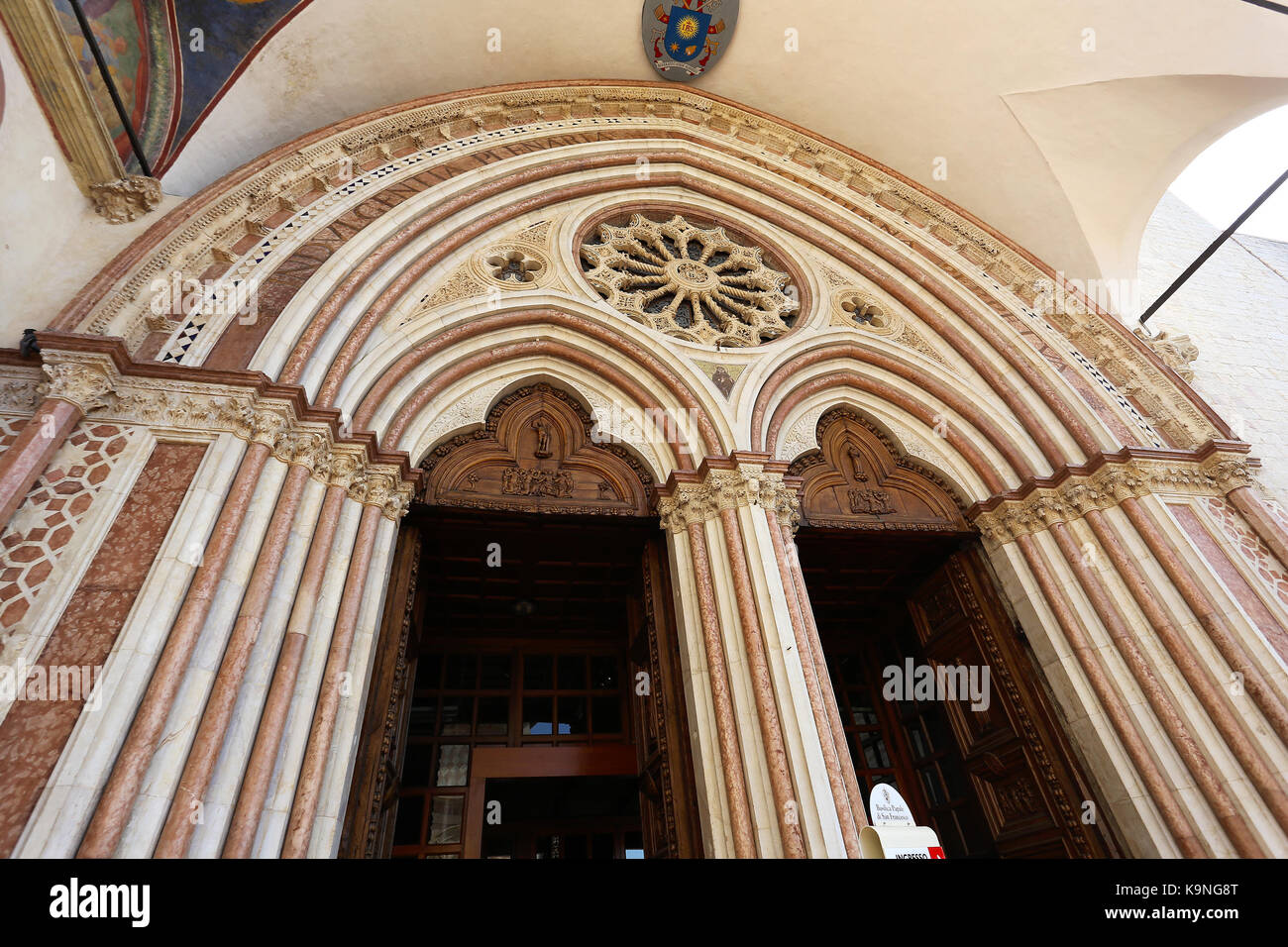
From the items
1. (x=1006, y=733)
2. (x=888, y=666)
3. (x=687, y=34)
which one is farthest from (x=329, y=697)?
(x=687, y=34)

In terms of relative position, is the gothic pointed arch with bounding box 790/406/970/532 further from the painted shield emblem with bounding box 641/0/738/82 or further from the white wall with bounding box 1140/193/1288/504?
the painted shield emblem with bounding box 641/0/738/82

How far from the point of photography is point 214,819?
3.02m

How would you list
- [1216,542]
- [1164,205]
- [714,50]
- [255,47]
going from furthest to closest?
[1164,205] < [714,50] < [255,47] < [1216,542]

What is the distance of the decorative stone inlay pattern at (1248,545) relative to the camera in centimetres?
528

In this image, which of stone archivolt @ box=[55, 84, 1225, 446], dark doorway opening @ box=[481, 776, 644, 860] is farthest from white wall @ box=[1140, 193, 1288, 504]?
dark doorway opening @ box=[481, 776, 644, 860]

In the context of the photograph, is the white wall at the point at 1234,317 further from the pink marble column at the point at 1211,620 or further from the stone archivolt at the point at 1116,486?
the pink marble column at the point at 1211,620

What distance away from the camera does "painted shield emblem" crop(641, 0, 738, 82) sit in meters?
7.55

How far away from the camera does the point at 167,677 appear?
3092mm

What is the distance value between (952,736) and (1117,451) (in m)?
2.92

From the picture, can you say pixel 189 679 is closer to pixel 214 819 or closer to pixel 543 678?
pixel 214 819

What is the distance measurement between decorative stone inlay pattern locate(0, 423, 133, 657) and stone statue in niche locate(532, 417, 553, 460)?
9.13 feet

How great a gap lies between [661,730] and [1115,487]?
4.38 meters

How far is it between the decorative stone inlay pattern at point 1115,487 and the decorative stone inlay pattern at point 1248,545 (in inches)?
5.8
